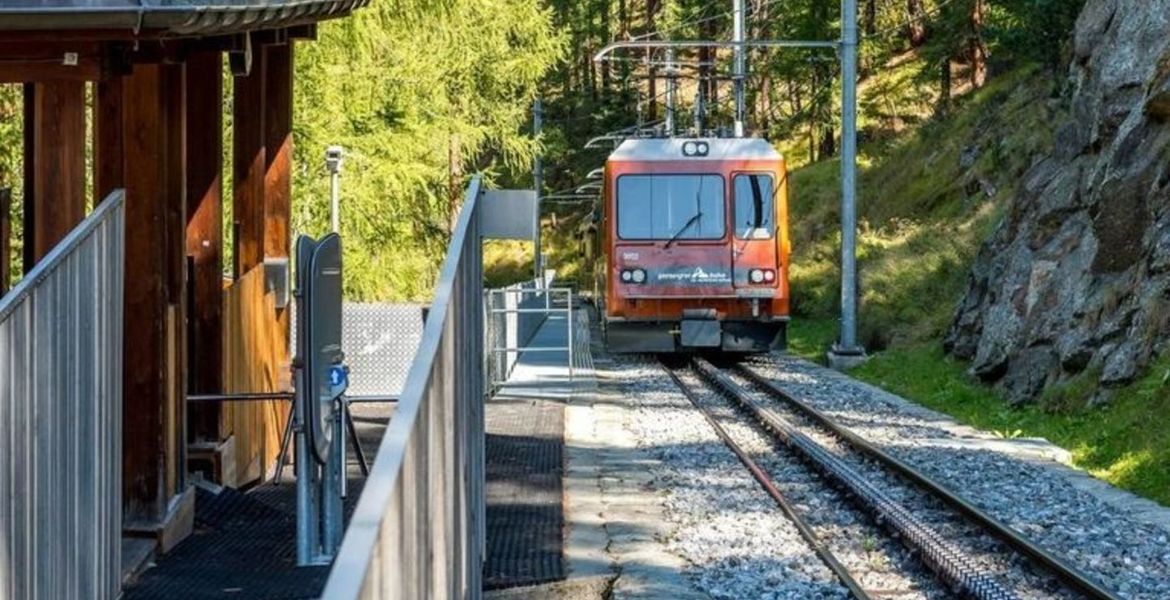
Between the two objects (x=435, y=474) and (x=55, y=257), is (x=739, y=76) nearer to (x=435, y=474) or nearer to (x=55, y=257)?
(x=55, y=257)

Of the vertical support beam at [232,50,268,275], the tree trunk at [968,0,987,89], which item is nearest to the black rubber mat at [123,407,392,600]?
the vertical support beam at [232,50,268,275]

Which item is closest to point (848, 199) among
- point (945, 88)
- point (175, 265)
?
point (175, 265)

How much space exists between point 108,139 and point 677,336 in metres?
16.9

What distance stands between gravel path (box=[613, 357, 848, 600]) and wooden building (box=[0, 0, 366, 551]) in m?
2.73

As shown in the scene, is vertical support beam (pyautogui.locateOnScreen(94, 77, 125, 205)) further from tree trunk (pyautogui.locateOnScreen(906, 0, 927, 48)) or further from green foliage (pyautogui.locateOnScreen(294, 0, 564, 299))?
tree trunk (pyautogui.locateOnScreen(906, 0, 927, 48))

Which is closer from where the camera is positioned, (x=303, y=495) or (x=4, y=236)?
(x=303, y=495)

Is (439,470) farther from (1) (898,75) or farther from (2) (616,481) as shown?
(1) (898,75)

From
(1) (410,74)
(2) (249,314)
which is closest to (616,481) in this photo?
(2) (249,314)

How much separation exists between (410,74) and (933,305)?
861 cm

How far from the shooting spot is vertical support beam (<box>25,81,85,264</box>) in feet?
26.2

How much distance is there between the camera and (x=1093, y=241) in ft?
64.4

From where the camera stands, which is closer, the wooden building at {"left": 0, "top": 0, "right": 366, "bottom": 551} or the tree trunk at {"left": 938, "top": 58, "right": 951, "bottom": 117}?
the wooden building at {"left": 0, "top": 0, "right": 366, "bottom": 551}

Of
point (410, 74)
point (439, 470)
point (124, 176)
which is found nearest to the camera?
point (439, 470)

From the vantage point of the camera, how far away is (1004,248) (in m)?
23.1
